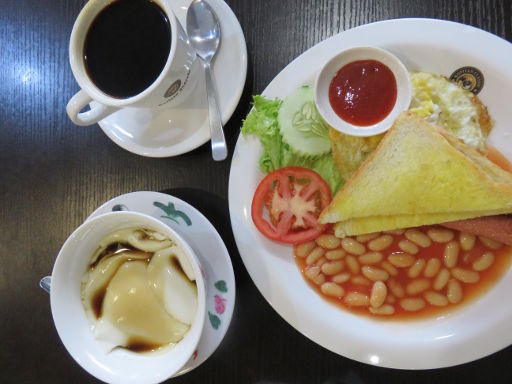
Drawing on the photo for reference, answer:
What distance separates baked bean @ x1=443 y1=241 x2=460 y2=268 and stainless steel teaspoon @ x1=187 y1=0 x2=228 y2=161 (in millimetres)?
880

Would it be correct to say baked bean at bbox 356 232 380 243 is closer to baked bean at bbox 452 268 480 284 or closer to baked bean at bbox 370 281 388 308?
baked bean at bbox 370 281 388 308

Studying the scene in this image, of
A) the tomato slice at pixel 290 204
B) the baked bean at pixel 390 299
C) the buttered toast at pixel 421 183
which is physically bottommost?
the baked bean at pixel 390 299

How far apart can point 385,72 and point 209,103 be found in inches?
23.5

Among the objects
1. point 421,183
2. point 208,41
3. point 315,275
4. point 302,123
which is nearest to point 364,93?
point 302,123

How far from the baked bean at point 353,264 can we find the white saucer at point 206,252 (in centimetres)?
48

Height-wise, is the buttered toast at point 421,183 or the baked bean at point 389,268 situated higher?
the buttered toast at point 421,183

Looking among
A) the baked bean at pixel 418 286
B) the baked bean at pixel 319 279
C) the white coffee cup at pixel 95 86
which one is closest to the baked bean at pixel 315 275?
the baked bean at pixel 319 279

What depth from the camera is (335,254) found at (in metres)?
1.69

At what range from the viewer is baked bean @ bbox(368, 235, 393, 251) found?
1668 millimetres

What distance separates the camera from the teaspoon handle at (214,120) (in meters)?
1.57

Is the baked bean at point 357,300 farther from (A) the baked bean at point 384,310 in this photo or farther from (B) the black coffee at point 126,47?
(B) the black coffee at point 126,47

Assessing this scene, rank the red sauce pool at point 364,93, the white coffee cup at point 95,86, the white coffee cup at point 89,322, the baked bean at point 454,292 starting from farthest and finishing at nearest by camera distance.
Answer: the baked bean at point 454,292
the red sauce pool at point 364,93
the white coffee cup at point 95,86
the white coffee cup at point 89,322

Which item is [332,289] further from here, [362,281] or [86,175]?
[86,175]

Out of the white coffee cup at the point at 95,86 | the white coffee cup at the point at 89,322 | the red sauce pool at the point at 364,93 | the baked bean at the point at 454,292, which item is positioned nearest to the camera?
the white coffee cup at the point at 89,322
